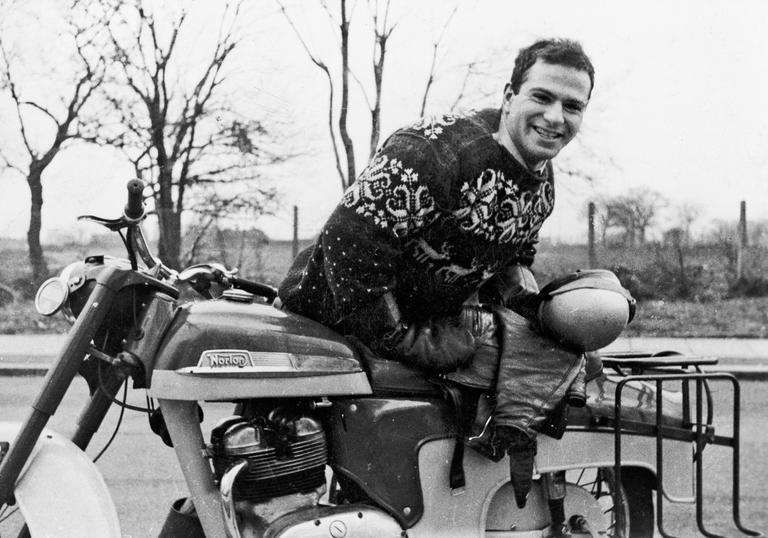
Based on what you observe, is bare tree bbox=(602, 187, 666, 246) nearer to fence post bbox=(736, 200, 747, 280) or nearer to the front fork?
fence post bbox=(736, 200, 747, 280)

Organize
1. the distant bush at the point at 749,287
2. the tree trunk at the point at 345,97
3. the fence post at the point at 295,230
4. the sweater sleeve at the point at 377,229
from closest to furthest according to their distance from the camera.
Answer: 1. the sweater sleeve at the point at 377,229
2. the tree trunk at the point at 345,97
3. the fence post at the point at 295,230
4. the distant bush at the point at 749,287

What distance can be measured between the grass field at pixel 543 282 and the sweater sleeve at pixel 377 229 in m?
8.28

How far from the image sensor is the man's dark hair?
8.48 feet

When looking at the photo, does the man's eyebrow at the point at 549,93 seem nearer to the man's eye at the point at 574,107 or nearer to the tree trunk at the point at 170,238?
the man's eye at the point at 574,107

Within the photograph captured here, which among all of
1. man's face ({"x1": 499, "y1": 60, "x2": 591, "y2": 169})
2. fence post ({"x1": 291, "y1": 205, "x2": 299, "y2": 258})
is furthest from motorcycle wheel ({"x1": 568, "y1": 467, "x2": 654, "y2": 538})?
fence post ({"x1": 291, "y1": 205, "x2": 299, "y2": 258})

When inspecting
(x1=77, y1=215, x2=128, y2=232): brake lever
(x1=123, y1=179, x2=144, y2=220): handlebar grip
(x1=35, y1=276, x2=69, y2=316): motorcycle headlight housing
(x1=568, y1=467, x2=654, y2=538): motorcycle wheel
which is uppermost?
(x1=123, y1=179, x2=144, y2=220): handlebar grip

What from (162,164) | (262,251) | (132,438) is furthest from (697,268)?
(132,438)

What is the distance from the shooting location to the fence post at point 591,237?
436 inches

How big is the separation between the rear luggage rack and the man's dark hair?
83cm

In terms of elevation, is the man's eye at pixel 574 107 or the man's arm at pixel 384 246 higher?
the man's eye at pixel 574 107

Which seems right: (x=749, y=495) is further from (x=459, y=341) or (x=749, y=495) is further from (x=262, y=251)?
(x=262, y=251)

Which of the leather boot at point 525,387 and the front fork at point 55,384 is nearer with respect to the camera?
the front fork at point 55,384

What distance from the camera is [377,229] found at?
8.00 ft

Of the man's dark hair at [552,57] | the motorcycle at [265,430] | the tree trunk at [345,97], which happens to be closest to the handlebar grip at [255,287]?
the motorcycle at [265,430]
